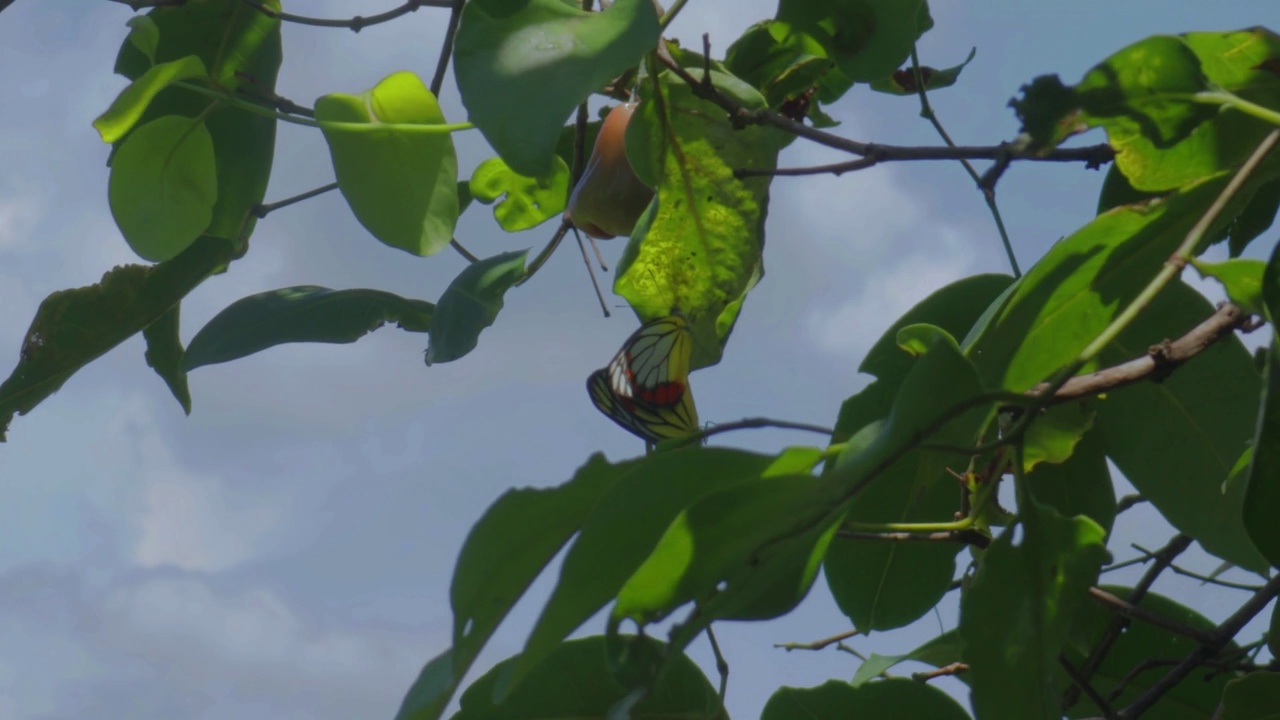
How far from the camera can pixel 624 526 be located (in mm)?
360

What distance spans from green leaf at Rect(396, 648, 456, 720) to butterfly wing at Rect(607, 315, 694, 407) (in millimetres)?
279

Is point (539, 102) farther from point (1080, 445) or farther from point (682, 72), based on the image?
point (1080, 445)

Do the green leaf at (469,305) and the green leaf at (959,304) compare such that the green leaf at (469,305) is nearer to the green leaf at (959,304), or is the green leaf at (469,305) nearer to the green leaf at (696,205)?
the green leaf at (696,205)

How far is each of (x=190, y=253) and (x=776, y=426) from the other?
1.53 feet

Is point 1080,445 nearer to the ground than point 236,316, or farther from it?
nearer to the ground

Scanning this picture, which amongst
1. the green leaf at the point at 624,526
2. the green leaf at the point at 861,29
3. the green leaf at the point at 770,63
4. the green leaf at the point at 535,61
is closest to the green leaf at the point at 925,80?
the green leaf at the point at 770,63

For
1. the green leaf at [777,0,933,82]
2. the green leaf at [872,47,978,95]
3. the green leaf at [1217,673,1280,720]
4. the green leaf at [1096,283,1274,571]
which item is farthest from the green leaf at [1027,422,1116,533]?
the green leaf at [872,47,978,95]

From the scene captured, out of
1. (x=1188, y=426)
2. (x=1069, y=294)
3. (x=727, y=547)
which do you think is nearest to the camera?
(x=727, y=547)

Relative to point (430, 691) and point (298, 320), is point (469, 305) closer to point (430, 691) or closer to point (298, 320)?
point (298, 320)

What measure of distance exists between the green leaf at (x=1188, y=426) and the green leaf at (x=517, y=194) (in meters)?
0.40

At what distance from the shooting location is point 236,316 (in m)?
0.74

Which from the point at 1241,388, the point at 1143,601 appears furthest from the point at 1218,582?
the point at 1241,388

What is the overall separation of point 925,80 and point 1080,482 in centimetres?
35

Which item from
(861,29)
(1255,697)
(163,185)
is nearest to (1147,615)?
(1255,697)
